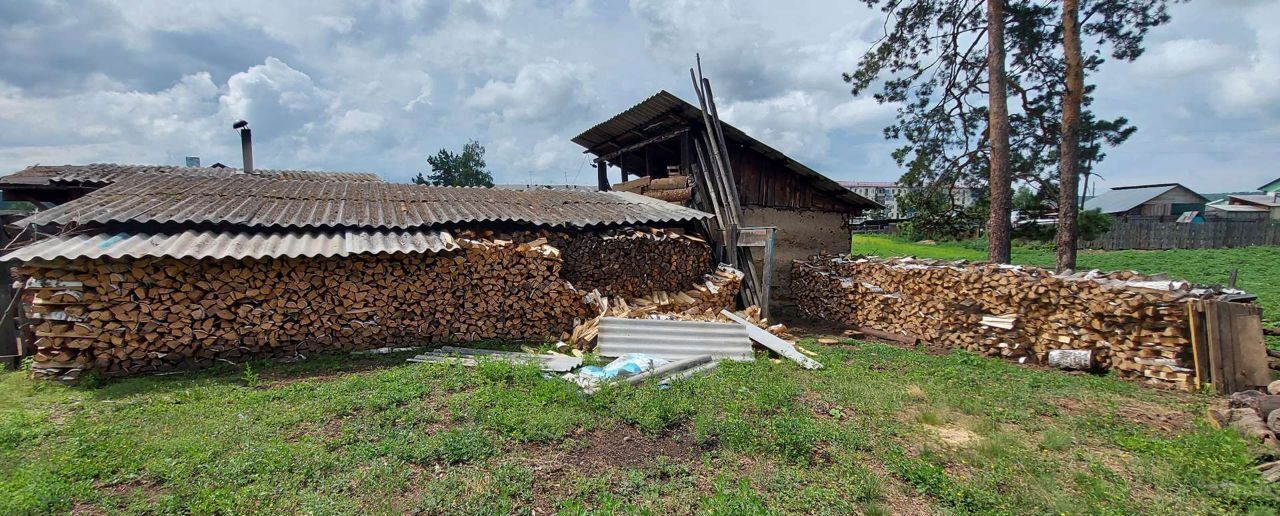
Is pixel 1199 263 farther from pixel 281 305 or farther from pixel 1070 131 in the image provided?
pixel 281 305

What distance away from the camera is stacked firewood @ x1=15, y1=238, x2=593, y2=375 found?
19.2ft

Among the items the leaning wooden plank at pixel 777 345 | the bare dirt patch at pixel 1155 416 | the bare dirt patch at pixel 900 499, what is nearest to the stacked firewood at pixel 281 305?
the leaning wooden plank at pixel 777 345

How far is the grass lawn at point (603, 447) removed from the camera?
3.41m

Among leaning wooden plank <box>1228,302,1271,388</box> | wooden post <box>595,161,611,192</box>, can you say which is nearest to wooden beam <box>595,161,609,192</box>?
wooden post <box>595,161,611,192</box>

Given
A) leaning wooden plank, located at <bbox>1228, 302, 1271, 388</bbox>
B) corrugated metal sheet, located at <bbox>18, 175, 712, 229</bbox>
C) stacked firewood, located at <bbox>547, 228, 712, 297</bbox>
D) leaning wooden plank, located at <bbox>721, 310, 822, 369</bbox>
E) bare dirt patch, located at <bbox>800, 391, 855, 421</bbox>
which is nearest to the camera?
bare dirt patch, located at <bbox>800, 391, 855, 421</bbox>

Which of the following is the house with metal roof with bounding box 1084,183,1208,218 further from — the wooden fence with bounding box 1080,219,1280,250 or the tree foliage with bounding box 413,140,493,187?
the tree foliage with bounding box 413,140,493,187

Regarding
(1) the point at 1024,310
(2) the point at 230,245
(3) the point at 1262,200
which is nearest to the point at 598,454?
(2) the point at 230,245

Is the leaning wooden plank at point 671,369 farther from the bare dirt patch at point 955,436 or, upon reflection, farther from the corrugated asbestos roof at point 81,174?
the corrugated asbestos roof at point 81,174

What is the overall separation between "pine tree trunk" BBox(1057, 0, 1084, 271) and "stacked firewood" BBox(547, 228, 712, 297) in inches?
284

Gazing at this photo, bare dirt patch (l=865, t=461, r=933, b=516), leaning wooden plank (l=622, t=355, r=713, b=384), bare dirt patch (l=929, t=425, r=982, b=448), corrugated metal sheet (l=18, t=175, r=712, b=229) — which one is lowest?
bare dirt patch (l=865, t=461, r=933, b=516)

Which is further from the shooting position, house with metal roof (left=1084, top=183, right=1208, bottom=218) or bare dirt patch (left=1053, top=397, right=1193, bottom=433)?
house with metal roof (left=1084, top=183, right=1208, bottom=218)

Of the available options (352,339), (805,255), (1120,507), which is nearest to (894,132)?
(805,255)

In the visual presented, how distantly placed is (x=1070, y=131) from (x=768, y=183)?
5.81 metres

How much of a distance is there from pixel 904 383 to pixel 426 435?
5514 millimetres
